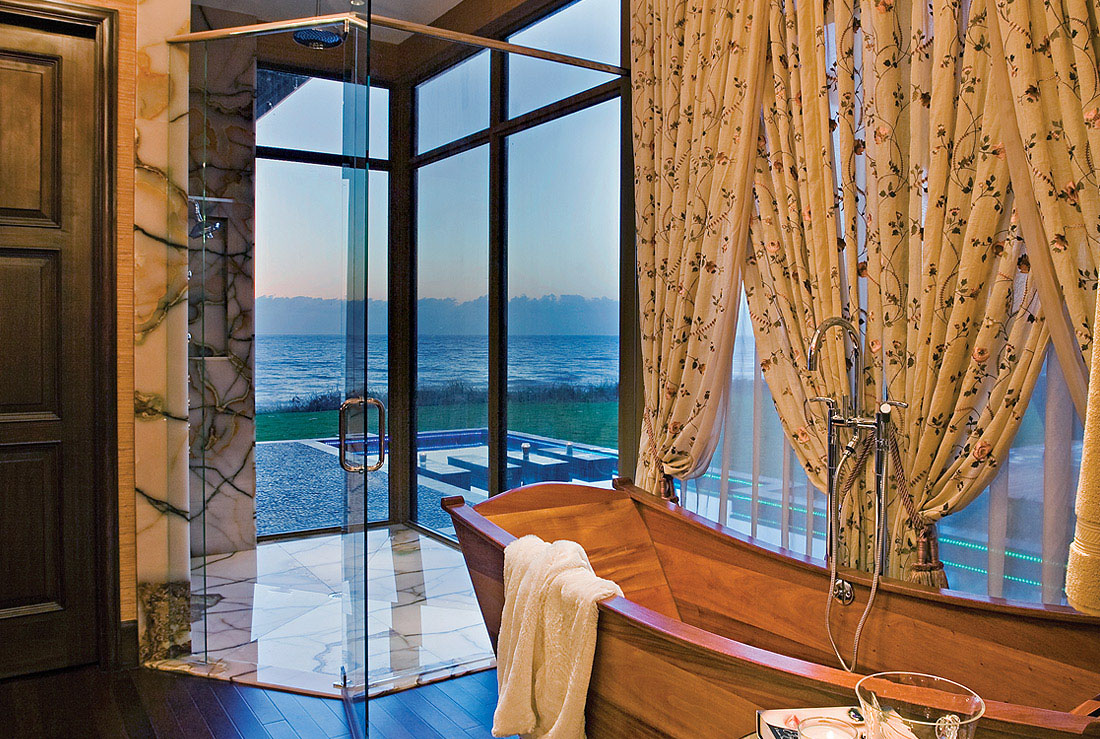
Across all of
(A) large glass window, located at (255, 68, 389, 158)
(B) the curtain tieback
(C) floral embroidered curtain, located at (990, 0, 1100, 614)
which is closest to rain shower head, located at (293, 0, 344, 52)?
(A) large glass window, located at (255, 68, 389, 158)

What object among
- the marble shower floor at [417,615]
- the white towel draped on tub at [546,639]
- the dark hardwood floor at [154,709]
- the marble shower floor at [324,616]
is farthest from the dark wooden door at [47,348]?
the white towel draped on tub at [546,639]

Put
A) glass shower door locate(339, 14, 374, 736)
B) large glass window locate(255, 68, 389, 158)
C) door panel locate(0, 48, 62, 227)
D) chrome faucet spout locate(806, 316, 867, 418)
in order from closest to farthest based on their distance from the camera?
chrome faucet spout locate(806, 316, 867, 418), glass shower door locate(339, 14, 374, 736), large glass window locate(255, 68, 389, 158), door panel locate(0, 48, 62, 227)

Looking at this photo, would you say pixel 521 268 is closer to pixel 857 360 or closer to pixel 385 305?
pixel 385 305

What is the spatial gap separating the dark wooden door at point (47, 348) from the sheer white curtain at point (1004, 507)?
2.49 metres

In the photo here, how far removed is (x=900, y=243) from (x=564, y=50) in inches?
71.4

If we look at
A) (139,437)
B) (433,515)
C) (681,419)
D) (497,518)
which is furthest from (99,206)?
(681,419)

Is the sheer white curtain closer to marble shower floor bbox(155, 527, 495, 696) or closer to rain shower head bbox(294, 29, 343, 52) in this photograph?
marble shower floor bbox(155, 527, 495, 696)

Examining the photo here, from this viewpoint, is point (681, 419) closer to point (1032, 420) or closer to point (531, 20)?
point (1032, 420)

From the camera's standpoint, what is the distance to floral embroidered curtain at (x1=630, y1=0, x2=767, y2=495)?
2654 mm

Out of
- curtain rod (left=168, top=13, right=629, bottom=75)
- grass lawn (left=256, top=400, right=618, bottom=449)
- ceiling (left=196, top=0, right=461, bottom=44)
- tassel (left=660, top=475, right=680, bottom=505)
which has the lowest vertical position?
tassel (left=660, top=475, right=680, bottom=505)

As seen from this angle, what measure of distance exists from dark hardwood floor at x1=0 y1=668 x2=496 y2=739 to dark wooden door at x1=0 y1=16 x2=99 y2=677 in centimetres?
23

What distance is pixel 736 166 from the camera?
104 inches

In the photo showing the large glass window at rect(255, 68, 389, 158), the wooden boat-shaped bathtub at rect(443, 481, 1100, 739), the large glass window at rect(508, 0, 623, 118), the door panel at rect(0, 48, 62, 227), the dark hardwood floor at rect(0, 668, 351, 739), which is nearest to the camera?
the wooden boat-shaped bathtub at rect(443, 481, 1100, 739)

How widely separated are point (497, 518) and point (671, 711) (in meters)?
1.09
